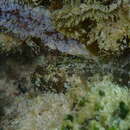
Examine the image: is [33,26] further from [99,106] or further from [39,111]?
[99,106]

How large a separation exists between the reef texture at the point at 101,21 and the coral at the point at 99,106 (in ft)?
1.38

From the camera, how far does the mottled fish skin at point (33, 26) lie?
3.22 m

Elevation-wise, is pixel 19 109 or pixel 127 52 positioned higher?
pixel 127 52

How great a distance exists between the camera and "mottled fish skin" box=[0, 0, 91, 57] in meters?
3.22

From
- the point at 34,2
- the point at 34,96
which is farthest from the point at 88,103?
the point at 34,2

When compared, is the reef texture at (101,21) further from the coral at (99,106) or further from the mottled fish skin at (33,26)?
the coral at (99,106)

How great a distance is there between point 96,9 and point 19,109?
1.35 meters

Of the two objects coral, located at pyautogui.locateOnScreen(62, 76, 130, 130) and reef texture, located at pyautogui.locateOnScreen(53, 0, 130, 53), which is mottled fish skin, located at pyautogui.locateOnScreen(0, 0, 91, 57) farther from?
coral, located at pyautogui.locateOnScreen(62, 76, 130, 130)

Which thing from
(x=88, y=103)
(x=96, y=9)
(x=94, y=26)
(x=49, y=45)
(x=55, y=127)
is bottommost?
(x=55, y=127)

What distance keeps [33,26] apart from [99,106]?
132 centimetres

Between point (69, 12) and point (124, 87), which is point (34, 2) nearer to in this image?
point (69, 12)

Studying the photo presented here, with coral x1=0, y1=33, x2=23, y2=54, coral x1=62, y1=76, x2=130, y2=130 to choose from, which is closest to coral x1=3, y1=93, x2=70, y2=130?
coral x1=62, y1=76, x2=130, y2=130

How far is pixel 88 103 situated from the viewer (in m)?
2.77

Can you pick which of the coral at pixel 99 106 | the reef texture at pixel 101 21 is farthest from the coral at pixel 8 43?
the coral at pixel 99 106
